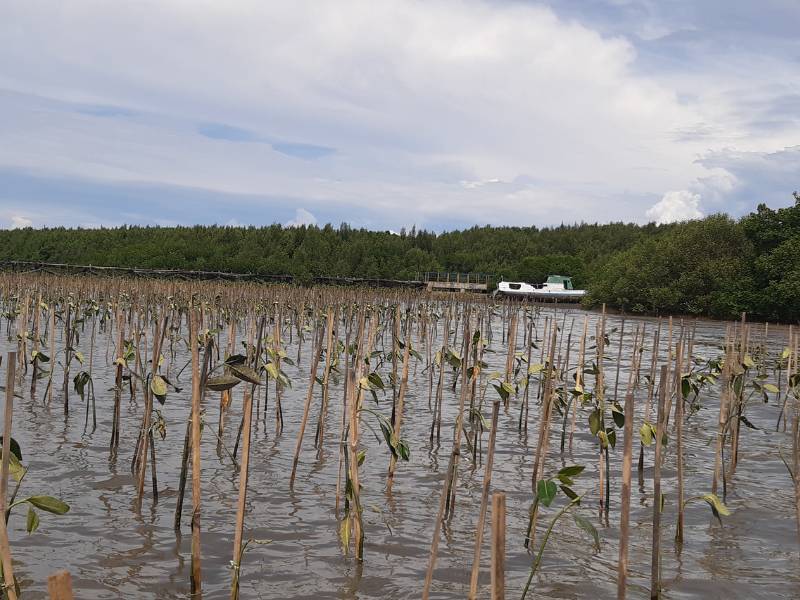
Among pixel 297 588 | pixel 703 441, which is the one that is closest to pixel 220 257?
pixel 703 441

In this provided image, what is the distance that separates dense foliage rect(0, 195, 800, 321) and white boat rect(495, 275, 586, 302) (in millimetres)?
1994

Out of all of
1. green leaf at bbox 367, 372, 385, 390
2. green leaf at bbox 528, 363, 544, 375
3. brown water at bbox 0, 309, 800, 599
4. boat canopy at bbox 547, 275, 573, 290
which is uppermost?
boat canopy at bbox 547, 275, 573, 290

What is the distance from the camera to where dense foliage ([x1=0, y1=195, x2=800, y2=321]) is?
3331cm

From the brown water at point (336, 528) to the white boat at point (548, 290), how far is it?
37857 mm

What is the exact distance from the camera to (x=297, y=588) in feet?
15.5

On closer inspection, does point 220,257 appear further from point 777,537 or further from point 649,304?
point 777,537

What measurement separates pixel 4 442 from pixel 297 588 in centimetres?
224

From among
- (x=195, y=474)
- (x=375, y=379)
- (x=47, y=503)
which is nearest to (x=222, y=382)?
(x=195, y=474)

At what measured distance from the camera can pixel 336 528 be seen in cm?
571

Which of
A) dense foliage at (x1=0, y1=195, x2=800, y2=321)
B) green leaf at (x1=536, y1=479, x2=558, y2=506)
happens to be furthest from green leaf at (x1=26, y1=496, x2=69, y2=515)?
dense foliage at (x1=0, y1=195, x2=800, y2=321)

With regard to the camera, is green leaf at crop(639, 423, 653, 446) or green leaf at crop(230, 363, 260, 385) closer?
green leaf at crop(230, 363, 260, 385)

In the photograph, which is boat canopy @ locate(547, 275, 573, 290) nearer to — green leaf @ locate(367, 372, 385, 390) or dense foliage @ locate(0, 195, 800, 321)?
dense foliage @ locate(0, 195, 800, 321)

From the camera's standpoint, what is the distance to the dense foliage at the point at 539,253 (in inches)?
1312

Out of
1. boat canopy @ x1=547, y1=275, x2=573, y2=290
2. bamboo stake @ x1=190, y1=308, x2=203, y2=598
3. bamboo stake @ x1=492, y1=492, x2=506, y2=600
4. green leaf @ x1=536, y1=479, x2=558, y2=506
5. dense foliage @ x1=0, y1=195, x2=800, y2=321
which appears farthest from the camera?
boat canopy @ x1=547, y1=275, x2=573, y2=290
